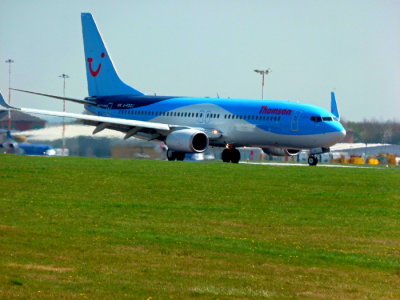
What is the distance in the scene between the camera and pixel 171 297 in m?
16.5

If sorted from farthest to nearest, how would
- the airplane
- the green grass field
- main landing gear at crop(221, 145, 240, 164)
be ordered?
main landing gear at crop(221, 145, 240, 164) < the airplane < the green grass field

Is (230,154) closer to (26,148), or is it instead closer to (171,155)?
(171,155)

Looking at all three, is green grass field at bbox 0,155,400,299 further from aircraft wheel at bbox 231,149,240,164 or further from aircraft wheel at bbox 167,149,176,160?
aircraft wheel at bbox 231,149,240,164

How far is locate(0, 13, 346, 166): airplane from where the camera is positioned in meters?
58.4

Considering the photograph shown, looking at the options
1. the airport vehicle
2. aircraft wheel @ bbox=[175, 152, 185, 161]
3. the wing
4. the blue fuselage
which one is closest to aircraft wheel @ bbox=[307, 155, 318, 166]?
the blue fuselage

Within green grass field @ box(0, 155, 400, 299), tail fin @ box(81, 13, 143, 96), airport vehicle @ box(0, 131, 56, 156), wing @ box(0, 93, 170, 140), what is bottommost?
green grass field @ box(0, 155, 400, 299)

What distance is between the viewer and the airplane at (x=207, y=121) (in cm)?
5844

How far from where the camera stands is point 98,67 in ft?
236

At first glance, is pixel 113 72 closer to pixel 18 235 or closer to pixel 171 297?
pixel 18 235

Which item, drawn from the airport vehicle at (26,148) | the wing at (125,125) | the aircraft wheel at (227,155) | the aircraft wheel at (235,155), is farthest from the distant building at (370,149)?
the wing at (125,125)

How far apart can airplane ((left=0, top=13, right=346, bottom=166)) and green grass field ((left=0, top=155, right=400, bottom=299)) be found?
1857cm

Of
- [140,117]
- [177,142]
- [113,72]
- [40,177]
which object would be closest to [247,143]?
[177,142]

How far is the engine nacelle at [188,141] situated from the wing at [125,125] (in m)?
1.61

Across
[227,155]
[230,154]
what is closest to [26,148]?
[227,155]
